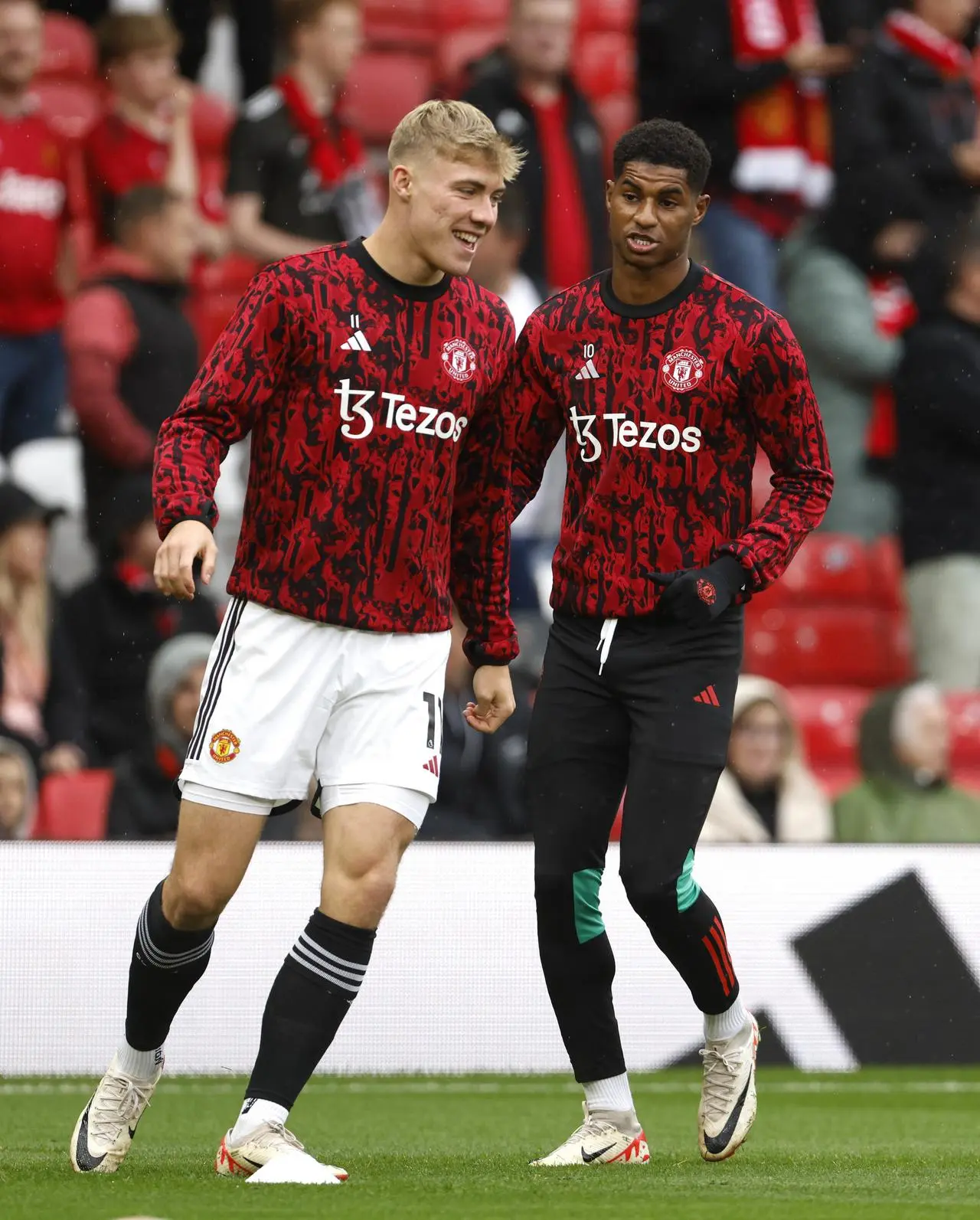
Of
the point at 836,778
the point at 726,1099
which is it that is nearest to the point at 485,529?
the point at 726,1099

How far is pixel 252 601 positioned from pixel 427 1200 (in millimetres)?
1263

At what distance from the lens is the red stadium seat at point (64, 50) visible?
31.8 ft

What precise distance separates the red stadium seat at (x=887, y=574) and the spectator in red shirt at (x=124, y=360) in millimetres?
3339

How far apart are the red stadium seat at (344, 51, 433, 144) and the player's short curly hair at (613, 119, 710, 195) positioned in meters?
5.48

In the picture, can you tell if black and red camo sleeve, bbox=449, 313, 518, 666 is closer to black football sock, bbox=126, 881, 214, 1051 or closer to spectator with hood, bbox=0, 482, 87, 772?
black football sock, bbox=126, 881, 214, 1051

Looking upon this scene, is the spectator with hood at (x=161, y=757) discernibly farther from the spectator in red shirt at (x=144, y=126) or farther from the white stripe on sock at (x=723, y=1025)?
the white stripe on sock at (x=723, y=1025)

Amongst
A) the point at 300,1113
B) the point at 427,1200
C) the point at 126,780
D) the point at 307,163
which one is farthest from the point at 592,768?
the point at 307,163

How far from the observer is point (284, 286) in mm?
4234

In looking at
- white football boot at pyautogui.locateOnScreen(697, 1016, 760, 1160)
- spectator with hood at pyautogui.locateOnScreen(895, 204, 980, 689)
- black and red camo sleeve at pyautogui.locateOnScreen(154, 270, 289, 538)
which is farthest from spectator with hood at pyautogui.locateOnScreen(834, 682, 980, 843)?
black and red camo sleeve at pyautogui.locateOnScreen(154, 270, 289, 538)

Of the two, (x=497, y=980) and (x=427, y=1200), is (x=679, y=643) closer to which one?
(x=427, y=1200)

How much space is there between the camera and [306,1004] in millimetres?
4090

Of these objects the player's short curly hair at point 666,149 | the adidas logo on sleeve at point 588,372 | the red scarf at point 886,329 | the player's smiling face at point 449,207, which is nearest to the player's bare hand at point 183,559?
the player's smiling face at point 449,207

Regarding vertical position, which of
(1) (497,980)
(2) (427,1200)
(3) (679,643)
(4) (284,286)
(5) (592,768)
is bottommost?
(1) (497,980)

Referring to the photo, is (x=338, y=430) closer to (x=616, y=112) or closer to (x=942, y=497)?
(x=942, y=497)
